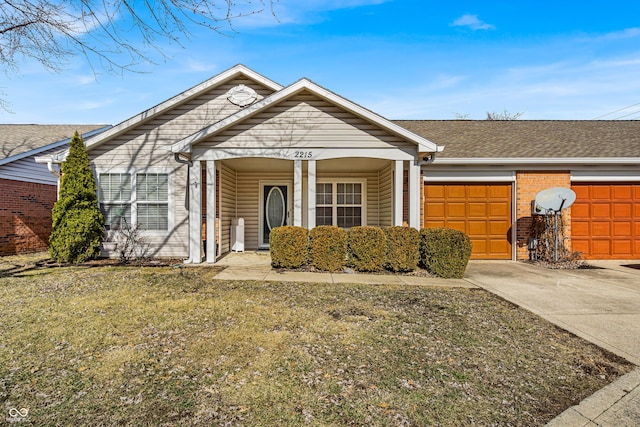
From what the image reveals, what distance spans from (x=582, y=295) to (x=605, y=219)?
213 inches

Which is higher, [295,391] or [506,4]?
[506,4]

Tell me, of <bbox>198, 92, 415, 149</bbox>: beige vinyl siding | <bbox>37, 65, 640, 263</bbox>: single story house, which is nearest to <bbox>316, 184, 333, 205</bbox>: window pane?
<bbox>37, 65, 640, 263</bbox>: single story house

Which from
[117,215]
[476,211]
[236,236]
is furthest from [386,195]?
[117,215]

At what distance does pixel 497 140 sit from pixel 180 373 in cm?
1101

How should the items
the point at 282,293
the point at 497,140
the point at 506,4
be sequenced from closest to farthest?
the point at 282,293 → the point at 506,4 → the point at 497,140

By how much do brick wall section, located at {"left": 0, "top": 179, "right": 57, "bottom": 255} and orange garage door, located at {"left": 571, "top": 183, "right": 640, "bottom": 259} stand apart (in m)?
17.4

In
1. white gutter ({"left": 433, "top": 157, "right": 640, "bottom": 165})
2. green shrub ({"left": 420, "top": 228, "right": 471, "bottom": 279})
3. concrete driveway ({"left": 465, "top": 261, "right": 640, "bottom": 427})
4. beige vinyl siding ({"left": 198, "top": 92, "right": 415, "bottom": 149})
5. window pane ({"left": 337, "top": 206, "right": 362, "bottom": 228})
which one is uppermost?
beige vinyl siding ({"left": 198, "top": 92, "right": 415, "bottom": 149})

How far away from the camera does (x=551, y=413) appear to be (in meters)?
2.50

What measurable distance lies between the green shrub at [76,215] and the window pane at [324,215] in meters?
6.22

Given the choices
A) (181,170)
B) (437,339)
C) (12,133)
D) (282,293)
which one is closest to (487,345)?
(437,339)

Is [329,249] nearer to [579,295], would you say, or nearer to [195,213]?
[195,213]

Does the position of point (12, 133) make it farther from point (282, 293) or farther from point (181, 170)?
point (282, 293)

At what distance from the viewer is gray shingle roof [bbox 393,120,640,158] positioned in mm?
9586

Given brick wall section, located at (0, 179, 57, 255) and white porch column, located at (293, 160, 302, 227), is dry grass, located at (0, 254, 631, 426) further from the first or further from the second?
brick wall section, located at (0, 179, 57, 255)
